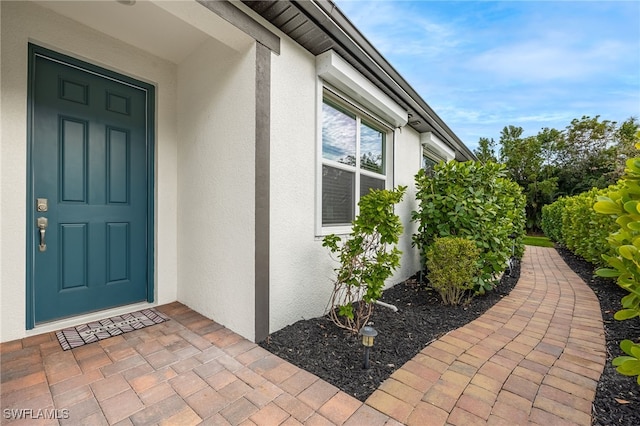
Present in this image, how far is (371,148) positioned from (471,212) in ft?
5.85

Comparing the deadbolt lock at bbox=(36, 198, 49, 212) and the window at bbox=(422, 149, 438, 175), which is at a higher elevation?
the window at bbox=(422, 149, 438, 175)

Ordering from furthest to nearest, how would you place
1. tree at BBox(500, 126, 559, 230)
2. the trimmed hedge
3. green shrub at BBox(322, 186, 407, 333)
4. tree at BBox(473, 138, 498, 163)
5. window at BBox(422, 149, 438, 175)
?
1. tree at BBox(473, 138, 498, 163)
2. tree at BBox(500, 126, 559, 230)
3. window at BBox(422, 149, 438, 175)
4. the trimmed hedge
5. green shrub at BBox(322, 186, 407, 333)

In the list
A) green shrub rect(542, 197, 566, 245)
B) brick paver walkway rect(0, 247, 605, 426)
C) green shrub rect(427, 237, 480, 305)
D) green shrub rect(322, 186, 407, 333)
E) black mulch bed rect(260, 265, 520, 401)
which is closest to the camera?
brick paver walkway rect(0, 247, 605, 426)

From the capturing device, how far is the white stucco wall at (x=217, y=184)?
237 cm

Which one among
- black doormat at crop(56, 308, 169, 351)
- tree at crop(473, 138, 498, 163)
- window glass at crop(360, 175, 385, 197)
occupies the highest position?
tree at crop(473, 138, 498, 163)

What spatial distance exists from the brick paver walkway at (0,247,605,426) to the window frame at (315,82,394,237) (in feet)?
4.98

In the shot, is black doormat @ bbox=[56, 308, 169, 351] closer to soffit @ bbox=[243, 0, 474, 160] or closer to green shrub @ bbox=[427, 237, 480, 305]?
soffit @ bbox=[243, 0, 474, 160]

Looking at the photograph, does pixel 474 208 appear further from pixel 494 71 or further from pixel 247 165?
pixel 494 71

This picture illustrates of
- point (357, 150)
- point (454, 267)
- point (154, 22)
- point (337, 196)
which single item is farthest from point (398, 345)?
point (154, 22)

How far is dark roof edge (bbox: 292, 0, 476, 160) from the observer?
2.32m

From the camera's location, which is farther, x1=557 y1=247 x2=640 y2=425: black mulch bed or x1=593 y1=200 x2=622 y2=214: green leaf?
x1=557 y1=247 x2=640 y2=425: black mulch bed

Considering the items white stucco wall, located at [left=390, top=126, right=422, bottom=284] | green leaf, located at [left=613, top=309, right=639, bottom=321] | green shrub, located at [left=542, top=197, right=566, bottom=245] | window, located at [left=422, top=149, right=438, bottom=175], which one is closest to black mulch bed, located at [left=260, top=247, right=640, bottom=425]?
green leaf, located at [left=613, top=309, right=639, bottom=321]

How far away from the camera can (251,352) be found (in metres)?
2.20

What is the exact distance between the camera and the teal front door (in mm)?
2379
